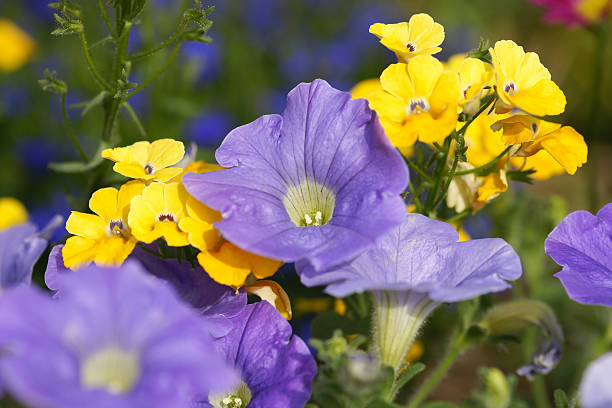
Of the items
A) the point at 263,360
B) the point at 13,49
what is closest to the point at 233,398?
the point at 263,360

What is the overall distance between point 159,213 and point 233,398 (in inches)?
12.8

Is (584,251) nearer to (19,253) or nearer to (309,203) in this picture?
(309,203)

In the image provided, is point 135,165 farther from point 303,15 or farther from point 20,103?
point 303,15

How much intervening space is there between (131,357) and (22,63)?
3327 millimetres

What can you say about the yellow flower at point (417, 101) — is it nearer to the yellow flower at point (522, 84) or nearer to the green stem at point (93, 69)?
the yellow flower at point (522, 84)

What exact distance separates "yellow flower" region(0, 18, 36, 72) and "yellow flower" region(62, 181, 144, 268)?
278 cm

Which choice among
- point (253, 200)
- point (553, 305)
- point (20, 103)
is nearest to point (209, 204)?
point (253, 200)

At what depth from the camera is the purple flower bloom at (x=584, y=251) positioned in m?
1.12

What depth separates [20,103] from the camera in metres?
3.61

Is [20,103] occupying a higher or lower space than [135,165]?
lower

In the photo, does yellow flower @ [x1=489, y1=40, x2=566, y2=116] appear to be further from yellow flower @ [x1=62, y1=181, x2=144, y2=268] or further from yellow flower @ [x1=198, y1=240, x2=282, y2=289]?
yellow flower @ [x1=62, y1=181, x2=144, y2=268]

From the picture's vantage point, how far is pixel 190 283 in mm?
1227

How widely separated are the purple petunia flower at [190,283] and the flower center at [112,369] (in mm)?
327

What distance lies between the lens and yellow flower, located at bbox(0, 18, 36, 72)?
12.0 feet
